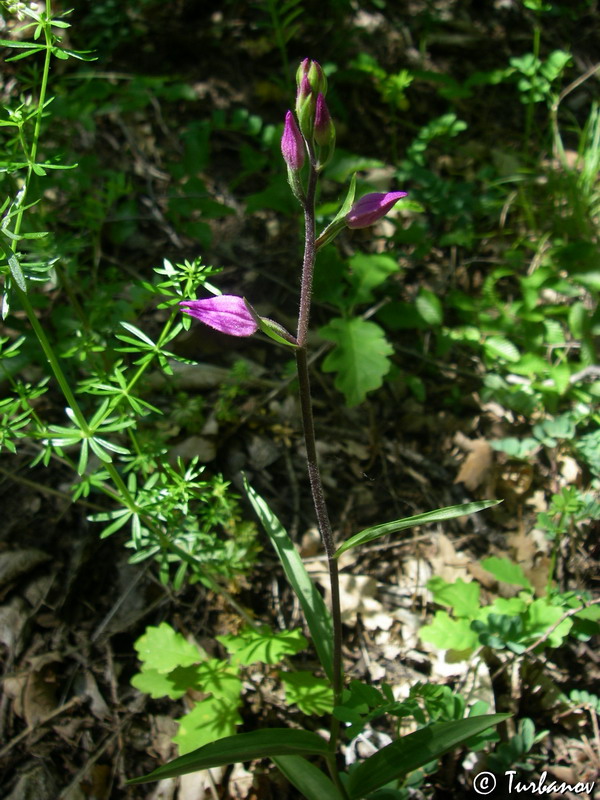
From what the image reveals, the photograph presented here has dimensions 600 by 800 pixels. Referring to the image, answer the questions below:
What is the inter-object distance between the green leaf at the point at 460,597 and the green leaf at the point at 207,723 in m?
0.77

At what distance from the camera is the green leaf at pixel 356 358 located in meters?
2.47

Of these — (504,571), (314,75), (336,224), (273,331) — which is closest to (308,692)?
(504,571)

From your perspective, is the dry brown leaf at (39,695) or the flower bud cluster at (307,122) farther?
the dry brown leaf at (39,695)

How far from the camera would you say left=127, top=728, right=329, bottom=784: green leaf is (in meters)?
Answer: 1.41

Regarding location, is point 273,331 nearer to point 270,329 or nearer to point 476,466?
point 270,329

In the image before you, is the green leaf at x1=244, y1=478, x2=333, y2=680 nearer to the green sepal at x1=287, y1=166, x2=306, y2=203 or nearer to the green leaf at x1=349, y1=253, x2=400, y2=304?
the green sepal at x1=287, y1=166, x2=306, y2=203

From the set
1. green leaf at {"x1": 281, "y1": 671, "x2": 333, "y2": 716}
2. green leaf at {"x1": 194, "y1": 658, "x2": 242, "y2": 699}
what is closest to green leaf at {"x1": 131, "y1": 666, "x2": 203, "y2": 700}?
green leaf at {"x1": 194, "y1": 658, "x2": 242, "y2": 699}

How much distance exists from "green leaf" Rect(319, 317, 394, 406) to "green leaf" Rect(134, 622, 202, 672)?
105cm

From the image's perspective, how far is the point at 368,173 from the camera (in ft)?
11.9

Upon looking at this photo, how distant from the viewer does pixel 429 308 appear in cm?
295

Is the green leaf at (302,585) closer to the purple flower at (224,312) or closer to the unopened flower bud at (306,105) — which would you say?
the purple flower at (224,312)

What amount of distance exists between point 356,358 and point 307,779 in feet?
4.80

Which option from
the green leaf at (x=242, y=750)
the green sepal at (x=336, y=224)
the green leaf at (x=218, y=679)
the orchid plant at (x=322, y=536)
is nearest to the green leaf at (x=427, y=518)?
the orchid plant at (x=322, y=536)

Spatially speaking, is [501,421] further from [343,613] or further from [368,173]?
[368,173]
